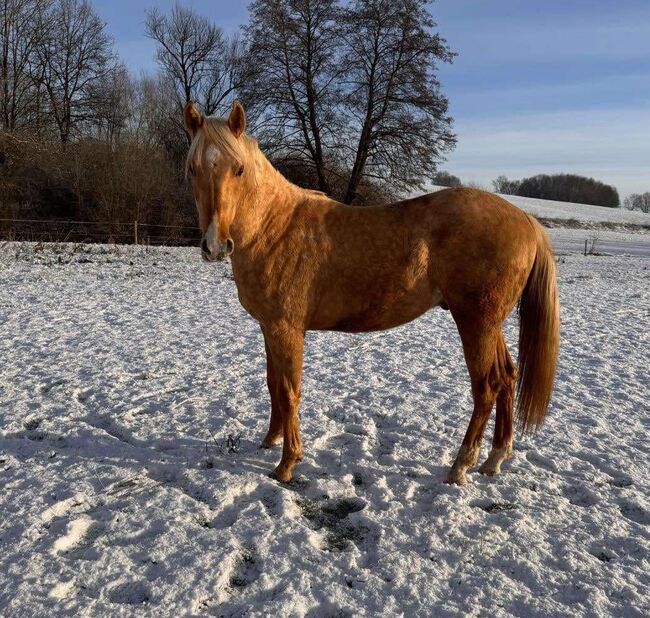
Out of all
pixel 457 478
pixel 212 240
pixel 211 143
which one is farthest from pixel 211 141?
pixel 457 478

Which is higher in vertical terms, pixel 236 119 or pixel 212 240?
pixel 236 119

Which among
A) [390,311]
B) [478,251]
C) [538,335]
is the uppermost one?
[478,251]

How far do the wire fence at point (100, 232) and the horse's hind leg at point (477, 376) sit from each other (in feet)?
54.1

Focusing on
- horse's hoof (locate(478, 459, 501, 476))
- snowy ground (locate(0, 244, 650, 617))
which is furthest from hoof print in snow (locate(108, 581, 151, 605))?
horse's hoof (locate(478, 459, 501, 476))

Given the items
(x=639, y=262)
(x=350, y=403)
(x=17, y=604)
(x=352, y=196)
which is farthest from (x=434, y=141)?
(x=17, y=604)

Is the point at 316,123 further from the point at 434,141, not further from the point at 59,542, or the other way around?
the point at 59,542

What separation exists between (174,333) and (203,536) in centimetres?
449

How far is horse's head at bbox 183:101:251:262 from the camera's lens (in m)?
2.48

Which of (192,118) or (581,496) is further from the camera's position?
(581,496)

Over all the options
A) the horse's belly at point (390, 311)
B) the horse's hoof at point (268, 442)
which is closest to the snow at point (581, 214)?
the horse's belly at point (390, 311)

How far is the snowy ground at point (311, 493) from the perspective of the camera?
2.10m

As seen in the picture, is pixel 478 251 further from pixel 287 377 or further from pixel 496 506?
pixel 496 506

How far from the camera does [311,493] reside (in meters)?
2.90

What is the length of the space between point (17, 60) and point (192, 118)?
2447cm
